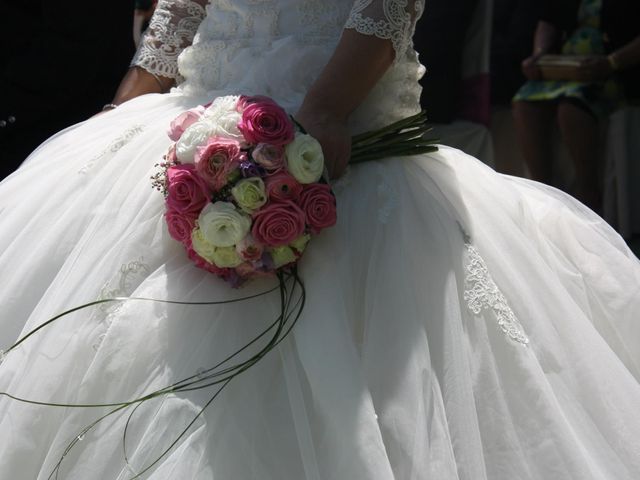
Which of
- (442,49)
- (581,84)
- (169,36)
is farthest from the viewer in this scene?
(442,49)

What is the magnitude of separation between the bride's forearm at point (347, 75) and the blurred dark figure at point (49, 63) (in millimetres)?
1786

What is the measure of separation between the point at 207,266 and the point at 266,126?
276 millimetres

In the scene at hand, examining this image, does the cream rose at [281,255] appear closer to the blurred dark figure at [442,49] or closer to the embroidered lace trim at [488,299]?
the embroidered lace trim at [488,299]

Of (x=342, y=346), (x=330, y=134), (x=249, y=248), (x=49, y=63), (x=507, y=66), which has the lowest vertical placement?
(x=507, y=66)

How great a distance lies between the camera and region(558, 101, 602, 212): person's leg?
4711mm

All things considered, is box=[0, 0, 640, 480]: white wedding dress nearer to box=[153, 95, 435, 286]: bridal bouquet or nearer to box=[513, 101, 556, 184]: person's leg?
box=[153, 95, 435, 286]: bridal bouquet

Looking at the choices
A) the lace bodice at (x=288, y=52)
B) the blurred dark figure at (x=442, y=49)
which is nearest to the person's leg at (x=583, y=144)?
the blurred dark figure at (x=442, y=49)

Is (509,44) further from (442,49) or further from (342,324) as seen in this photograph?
(342,324)

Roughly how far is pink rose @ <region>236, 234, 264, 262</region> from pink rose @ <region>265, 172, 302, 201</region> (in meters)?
0.09

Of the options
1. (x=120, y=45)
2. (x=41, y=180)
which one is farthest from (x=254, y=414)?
(x=120, y=45)

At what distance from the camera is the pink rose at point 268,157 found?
1.57 metres

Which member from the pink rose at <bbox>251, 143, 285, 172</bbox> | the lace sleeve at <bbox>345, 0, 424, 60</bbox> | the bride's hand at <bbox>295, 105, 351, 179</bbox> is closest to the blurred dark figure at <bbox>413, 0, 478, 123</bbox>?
the lace sleeve at <bbox>345, 0, 424, 60</bbox>

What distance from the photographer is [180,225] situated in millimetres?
1599

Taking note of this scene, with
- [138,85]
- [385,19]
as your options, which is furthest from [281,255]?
[138,85]
